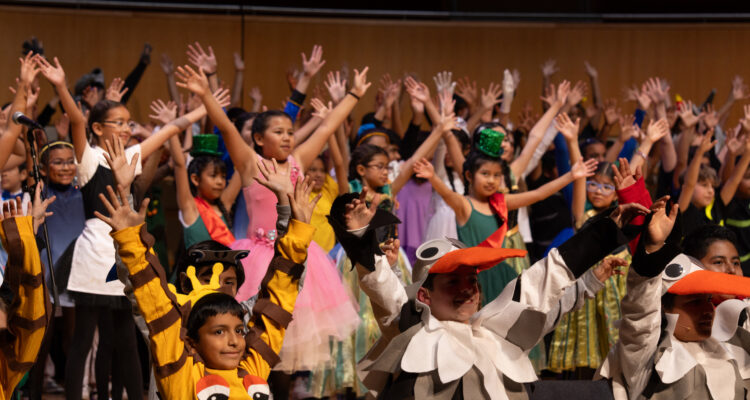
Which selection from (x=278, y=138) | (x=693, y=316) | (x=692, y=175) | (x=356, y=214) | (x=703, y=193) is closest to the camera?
(x=356, y=214)

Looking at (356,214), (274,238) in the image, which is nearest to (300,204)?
(356,214)

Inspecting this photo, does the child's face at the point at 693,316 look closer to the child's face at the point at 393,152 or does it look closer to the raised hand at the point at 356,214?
the raised hand at the point at 356,214

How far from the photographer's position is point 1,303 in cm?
266

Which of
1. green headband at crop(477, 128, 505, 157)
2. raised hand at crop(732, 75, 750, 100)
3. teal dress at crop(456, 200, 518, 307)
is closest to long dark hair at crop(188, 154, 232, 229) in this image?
teal dress at crop(456, 200, 518, 307)

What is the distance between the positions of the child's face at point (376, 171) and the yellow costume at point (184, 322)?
77.9 inches

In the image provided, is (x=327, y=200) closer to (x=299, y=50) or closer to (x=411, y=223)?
(x=411, y=223)

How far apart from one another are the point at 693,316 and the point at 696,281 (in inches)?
6.3

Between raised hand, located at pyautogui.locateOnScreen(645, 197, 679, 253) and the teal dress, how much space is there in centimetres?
190

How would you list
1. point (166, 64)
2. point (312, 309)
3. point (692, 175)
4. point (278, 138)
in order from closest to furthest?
1. point (312, 309)
2. point (278, 138)
3. point (692, 175)
4. point (166, 64)

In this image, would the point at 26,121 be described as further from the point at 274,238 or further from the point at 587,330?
the point at 587,330

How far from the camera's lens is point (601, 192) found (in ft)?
15.5

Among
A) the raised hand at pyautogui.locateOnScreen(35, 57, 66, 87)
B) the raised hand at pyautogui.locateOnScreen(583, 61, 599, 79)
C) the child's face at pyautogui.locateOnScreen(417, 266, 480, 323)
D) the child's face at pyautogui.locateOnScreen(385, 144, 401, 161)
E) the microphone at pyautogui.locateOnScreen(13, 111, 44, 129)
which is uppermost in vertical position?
the raised hand at pyautogui.locateOnScreen(583, 61, 599, 79)

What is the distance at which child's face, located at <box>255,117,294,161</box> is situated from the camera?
3943mm

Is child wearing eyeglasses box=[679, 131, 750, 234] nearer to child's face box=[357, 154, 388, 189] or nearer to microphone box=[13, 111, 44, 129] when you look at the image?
child's face box=[357, 154, 388, 189]
